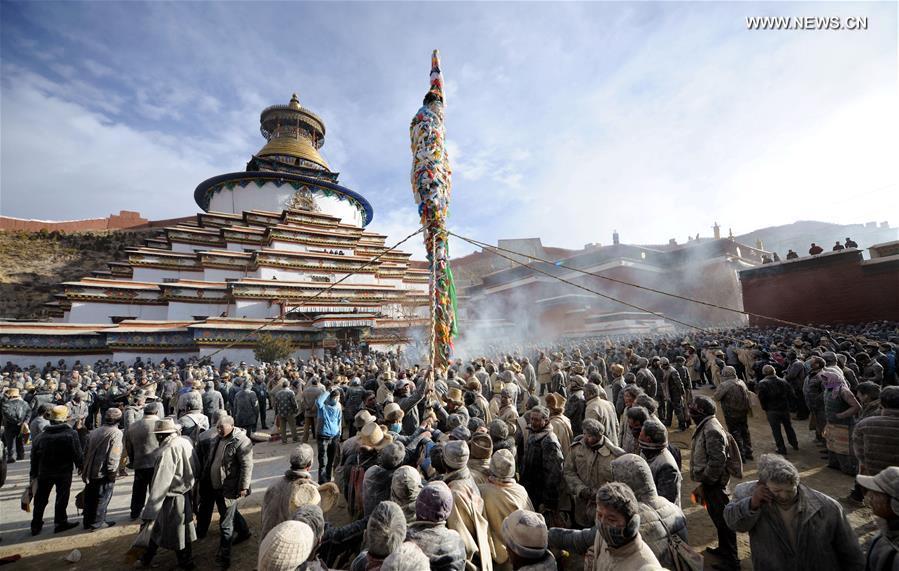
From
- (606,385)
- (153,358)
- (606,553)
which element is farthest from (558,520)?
(153,358)

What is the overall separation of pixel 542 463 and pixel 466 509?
1.54 meters

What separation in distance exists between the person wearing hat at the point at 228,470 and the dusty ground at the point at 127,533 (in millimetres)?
431

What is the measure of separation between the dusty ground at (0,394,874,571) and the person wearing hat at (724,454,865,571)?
1.97 metres

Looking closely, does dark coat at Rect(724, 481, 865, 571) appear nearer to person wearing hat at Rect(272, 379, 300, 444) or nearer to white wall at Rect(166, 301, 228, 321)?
person wearing hat at Rect(272, 379, 300, 444)

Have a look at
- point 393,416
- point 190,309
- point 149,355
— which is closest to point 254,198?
point 190,309

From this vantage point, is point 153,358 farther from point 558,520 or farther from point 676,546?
point 676,546

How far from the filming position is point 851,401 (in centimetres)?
577

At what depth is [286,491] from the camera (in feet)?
10.9

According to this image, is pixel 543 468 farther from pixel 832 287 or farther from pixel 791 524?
pixel 832 287

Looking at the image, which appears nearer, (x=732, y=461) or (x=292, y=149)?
(x=732, y=461)

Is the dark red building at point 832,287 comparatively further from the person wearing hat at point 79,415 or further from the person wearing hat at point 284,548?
the person wearing hat at point 79,415

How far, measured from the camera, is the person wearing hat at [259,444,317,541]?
3283 millimetres

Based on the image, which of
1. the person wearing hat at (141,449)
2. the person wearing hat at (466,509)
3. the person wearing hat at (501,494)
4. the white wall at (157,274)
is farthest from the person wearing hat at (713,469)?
the white wall at (157,274)

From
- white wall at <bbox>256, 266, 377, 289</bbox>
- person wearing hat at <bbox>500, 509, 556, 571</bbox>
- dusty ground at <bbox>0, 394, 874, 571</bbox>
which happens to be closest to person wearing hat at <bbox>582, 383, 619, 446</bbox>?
dusty ground at <bbox>0, 394, 874, 571</bbox>
